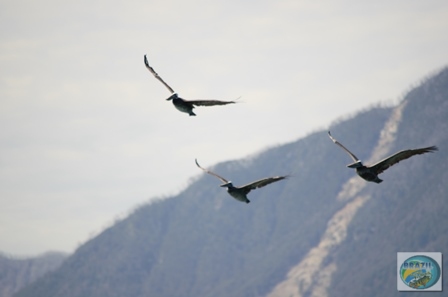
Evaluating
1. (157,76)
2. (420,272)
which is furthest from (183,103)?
(420,272)

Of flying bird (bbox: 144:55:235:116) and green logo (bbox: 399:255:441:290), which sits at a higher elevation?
flying bird (bbox: 144:55:235:116)

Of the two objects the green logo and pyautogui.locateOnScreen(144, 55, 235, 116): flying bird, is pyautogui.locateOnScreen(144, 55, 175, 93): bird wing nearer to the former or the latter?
pyautogui.locateOnScreen(144, 55, 235, 116): flying bird

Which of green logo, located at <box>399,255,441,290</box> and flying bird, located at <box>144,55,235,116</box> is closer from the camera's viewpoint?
flying bird, located at <box>144,55,235,116</box>

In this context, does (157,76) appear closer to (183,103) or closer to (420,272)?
(183,103)

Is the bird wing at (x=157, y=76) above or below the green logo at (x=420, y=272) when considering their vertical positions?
above

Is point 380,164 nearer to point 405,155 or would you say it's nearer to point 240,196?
point 405,155

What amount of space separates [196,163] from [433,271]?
370 ft

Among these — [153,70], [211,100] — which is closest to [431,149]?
Answer: [211,100]

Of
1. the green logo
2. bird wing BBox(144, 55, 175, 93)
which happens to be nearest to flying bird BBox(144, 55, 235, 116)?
bird wing BBox(144, 55, 175, 93)

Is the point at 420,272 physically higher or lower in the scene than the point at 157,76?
lower

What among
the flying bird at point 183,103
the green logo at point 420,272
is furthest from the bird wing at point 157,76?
the green logo at point 420,272

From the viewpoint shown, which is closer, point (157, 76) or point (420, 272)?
point (157, 76)

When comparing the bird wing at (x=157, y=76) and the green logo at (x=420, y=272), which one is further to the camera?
the green logo at (x=420, y=272)

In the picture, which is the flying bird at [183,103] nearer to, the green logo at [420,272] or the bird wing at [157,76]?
the bird wing at [157,76]
